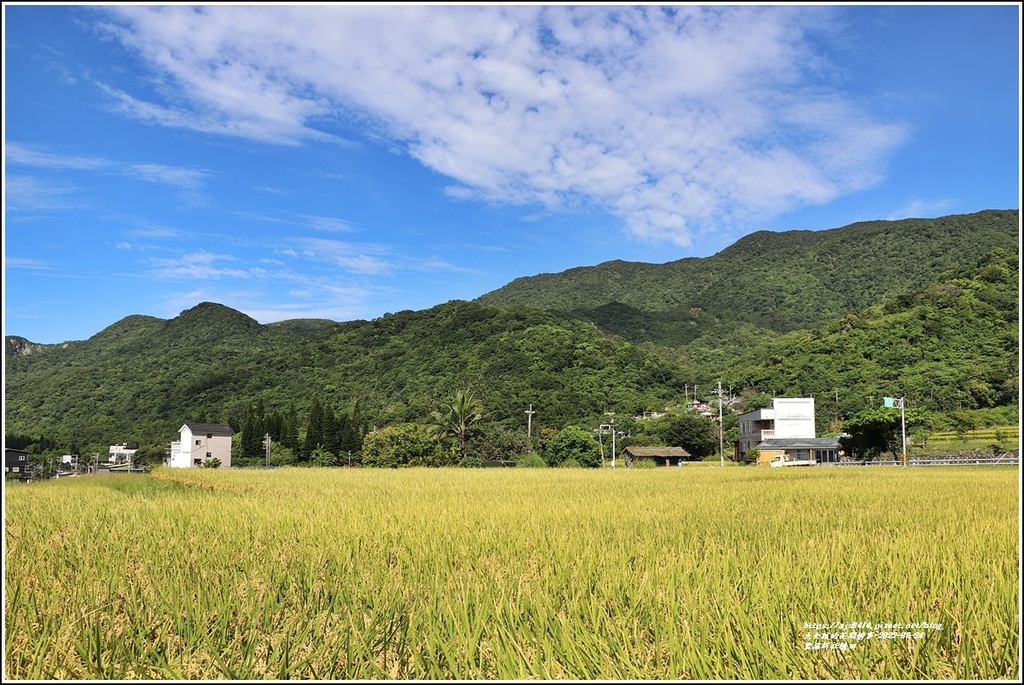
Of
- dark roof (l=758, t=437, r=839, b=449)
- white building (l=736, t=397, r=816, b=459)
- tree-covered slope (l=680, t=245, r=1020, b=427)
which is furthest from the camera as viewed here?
white building (l=736, t=397, r=816, b=459)

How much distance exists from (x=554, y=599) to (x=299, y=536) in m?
3.60

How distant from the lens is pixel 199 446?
188 feet

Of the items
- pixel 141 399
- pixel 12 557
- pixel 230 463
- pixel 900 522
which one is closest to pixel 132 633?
pixel 12 557

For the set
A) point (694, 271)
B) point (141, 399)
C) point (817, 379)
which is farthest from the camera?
point (694, 271)

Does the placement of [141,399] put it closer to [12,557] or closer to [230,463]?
[230,463]

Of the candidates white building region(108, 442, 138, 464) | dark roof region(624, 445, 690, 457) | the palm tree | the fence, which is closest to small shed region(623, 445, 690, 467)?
dark roof region(624, 445, 690, 457)

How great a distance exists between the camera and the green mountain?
48312 millimetres

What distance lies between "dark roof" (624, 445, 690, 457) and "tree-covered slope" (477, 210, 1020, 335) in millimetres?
54961

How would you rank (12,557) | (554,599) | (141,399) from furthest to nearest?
(141,399)
(12,557)
(554,599)

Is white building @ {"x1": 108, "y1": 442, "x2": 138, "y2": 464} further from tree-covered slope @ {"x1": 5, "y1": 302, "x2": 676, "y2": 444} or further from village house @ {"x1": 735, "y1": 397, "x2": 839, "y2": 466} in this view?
village house @ {"x1": 735, "y1": 397, "x2": 839, "y2": 466}

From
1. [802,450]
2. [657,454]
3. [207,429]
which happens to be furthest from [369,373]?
[802,450]

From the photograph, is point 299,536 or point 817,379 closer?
point 299,536

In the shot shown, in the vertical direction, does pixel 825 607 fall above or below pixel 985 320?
below

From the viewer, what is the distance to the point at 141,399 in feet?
262
